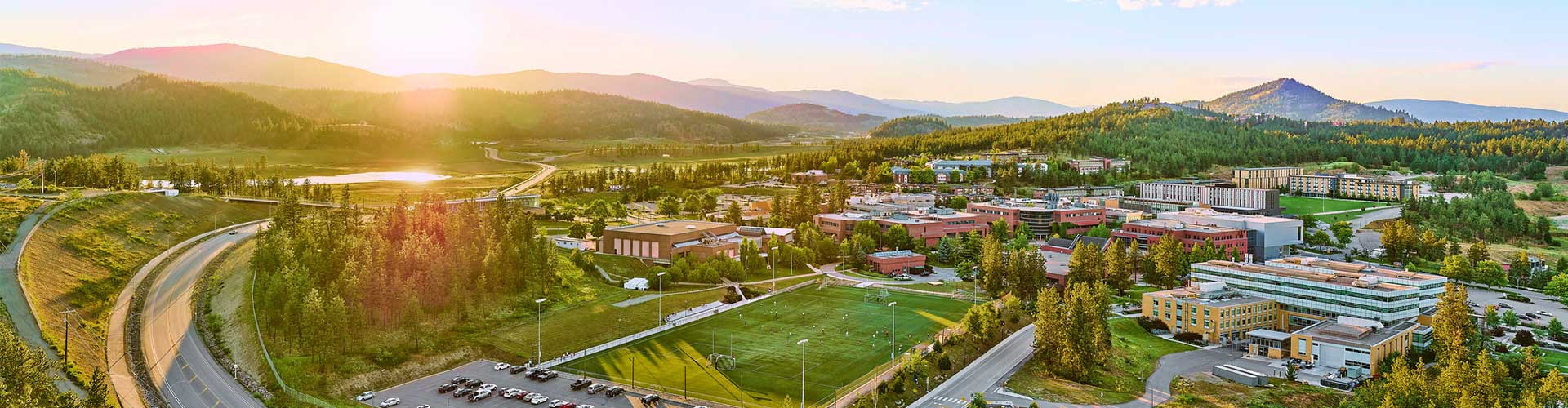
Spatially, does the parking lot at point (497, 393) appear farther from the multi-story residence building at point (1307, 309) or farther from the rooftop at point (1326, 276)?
the rooftop at point (1326, 276)

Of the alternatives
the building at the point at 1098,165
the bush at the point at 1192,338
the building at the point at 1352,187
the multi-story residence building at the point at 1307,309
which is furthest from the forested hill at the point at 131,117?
the building at the point at 1352,187

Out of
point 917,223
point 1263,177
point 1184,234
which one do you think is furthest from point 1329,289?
point 1263,177

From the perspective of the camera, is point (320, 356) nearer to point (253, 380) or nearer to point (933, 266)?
point (253, 380)

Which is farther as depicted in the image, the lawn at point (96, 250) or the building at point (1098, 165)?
the building at point (1098, 165)

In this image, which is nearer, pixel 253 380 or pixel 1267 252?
pixel 253 380

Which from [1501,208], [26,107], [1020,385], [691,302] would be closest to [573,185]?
[691,302]

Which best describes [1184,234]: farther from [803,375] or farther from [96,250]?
[96,250]
